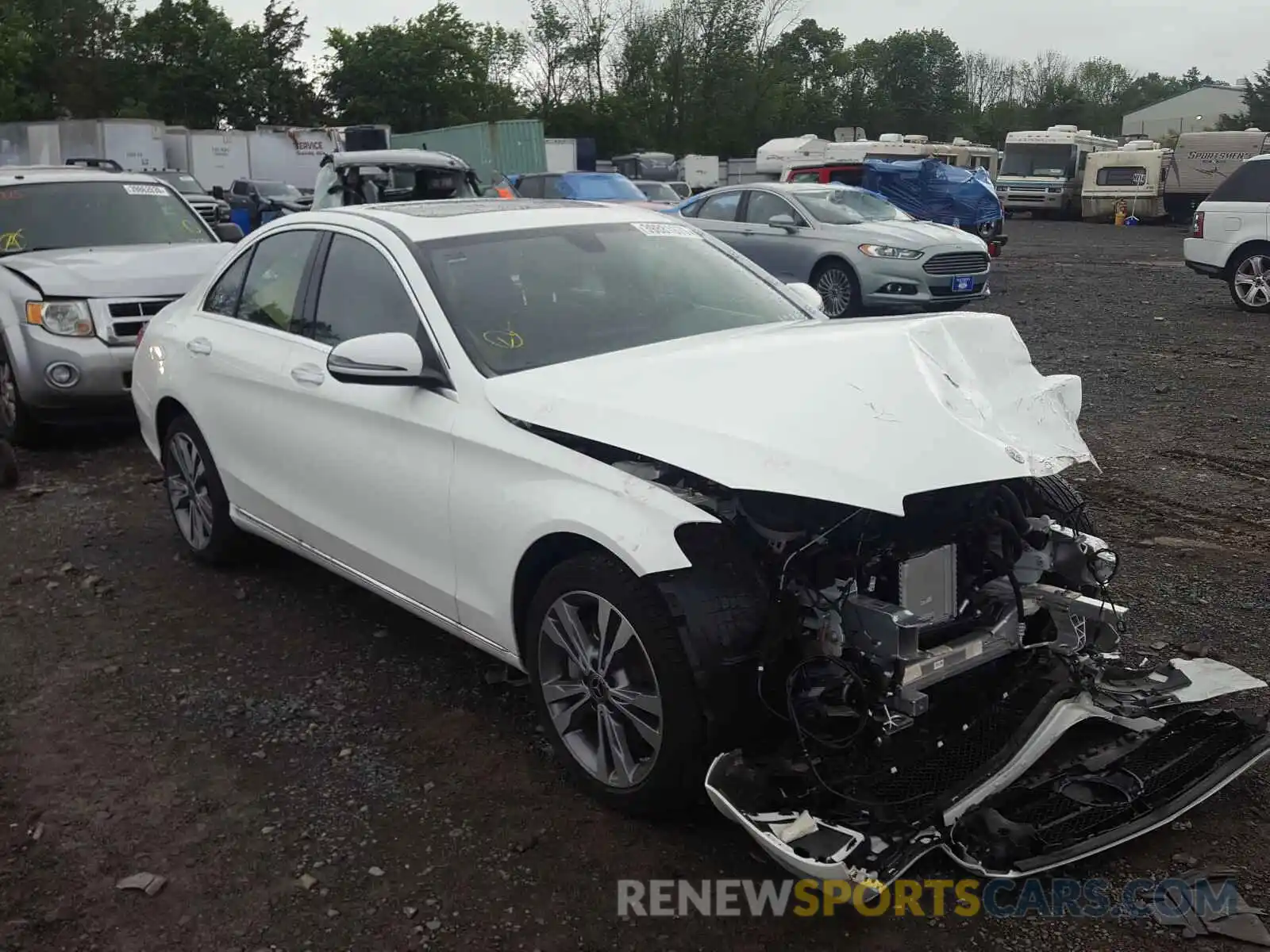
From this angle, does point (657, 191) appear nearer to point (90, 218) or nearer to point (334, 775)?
point (90, 218)

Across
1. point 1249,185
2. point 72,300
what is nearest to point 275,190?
point 1249,185

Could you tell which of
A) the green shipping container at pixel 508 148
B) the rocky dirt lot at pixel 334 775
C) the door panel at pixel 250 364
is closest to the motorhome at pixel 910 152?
the green shipping container at pixel 508 148

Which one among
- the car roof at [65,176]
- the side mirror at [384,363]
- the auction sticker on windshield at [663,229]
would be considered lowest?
the side mirror at [384,363]

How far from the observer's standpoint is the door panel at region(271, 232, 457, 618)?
382 centimetres

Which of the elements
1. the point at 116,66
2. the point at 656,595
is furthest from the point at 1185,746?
the point at 116,66

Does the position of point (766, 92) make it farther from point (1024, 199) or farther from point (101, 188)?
point (101, 188)

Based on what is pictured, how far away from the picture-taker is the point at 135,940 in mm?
2926

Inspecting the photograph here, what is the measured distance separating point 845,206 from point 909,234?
1179 mm

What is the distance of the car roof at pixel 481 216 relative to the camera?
171 inches

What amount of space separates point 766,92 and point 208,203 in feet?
155

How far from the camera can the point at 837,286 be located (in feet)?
44.3

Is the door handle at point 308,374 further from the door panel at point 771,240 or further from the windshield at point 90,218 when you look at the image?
the door panel at point 771,240

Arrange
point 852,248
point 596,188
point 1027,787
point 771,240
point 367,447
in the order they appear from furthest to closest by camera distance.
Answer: point 596,188
point 771,240
point 852,248
point 367,447
point 1027,787

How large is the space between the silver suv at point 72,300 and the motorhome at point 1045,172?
1337 inches
